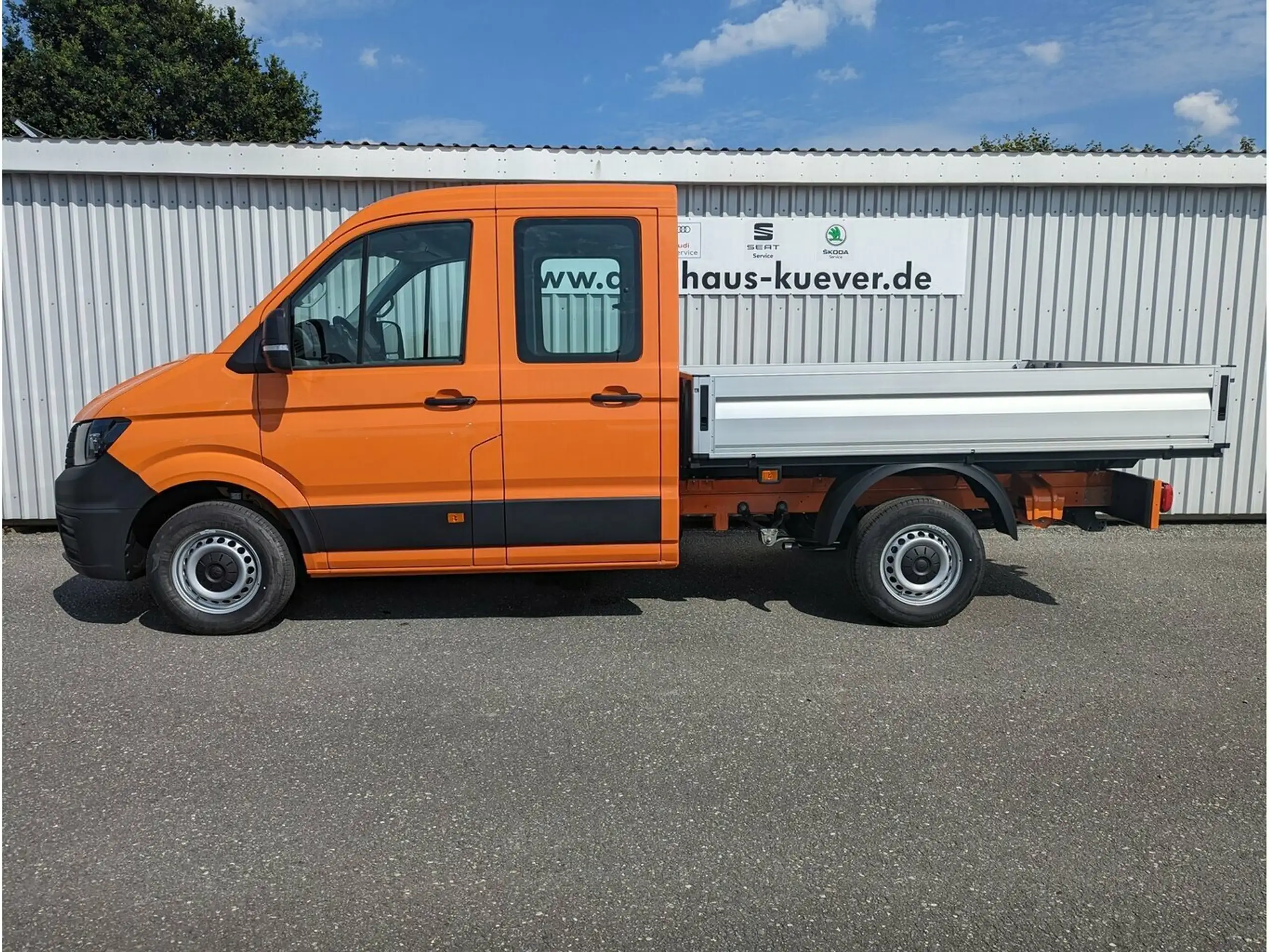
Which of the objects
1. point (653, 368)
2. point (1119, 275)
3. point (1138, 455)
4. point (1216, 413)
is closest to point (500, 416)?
point (653, 368)

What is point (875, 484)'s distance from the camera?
17.4 feet

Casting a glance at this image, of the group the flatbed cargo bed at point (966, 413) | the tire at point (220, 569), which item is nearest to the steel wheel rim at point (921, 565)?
the flatbed cargo bed at point (966, 413)

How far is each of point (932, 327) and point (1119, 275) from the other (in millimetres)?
1726

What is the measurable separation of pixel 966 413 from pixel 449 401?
289 centimetres

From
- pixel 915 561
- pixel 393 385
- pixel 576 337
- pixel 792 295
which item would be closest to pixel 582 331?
pixel 576 337

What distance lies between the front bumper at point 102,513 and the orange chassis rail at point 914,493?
313 centimetres

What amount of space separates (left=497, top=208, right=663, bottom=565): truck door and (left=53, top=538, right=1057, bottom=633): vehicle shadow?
1.21 metres

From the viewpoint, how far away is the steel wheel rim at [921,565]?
17.3ft

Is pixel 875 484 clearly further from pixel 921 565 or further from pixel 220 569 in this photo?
pixel 220 569

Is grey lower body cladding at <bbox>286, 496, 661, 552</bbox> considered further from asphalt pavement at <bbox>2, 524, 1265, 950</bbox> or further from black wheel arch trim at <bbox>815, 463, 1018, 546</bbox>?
black wheel arch trim at <bbox>815, 463, 1018, 546</bbox>

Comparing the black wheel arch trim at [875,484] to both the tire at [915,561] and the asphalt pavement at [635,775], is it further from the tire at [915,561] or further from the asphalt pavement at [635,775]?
the asphalt pavement at [635,775]

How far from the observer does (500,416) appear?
494cm

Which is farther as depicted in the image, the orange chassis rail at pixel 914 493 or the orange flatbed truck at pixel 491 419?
the orange chassis rail at pixel 914 493

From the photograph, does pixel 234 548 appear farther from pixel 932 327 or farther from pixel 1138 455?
pixel 932 327
